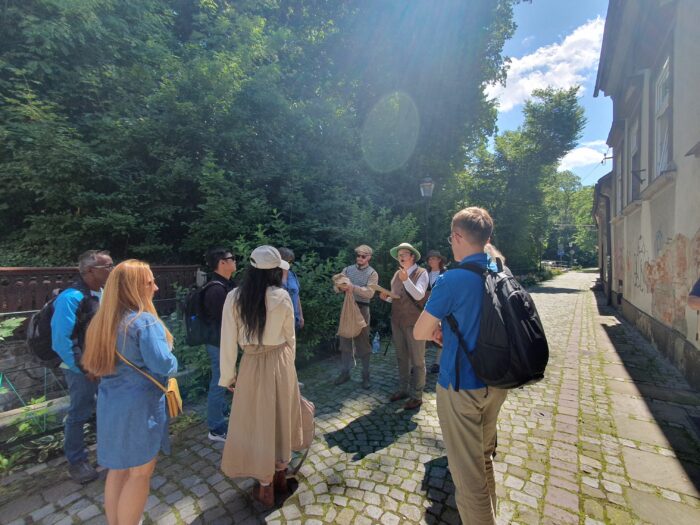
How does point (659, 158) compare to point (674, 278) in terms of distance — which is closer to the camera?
point (674, 278)

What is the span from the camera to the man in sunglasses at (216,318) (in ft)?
10.5

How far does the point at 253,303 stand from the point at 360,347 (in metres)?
2.88

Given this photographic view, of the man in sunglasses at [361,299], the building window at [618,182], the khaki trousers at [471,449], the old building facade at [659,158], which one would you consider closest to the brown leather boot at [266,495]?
the khaki trousers at [471,449]

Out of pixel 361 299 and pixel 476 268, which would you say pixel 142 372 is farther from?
pixel 361 299

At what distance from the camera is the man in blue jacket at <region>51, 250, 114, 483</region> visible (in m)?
2.58

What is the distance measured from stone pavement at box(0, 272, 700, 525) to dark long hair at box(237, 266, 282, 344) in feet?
4.43

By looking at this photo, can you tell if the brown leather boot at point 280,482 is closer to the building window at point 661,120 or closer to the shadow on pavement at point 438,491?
the shadow on pavement at point 438,491

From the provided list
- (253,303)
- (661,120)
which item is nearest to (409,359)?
(253,303)

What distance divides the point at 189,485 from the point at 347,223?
671 centimetres

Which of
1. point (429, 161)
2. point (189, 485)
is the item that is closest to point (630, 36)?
point (429, 161)

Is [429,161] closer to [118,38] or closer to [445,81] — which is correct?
[445,81]

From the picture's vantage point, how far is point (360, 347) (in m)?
4.92

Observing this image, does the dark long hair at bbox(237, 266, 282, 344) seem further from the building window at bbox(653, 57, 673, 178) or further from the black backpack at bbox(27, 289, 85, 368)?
the building window at bbox(653, 57, 673, 178)

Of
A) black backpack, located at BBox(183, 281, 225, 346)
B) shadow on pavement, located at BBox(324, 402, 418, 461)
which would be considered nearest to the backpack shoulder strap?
shadow on pavement, located at BBox(324, 402, 418, 461)
